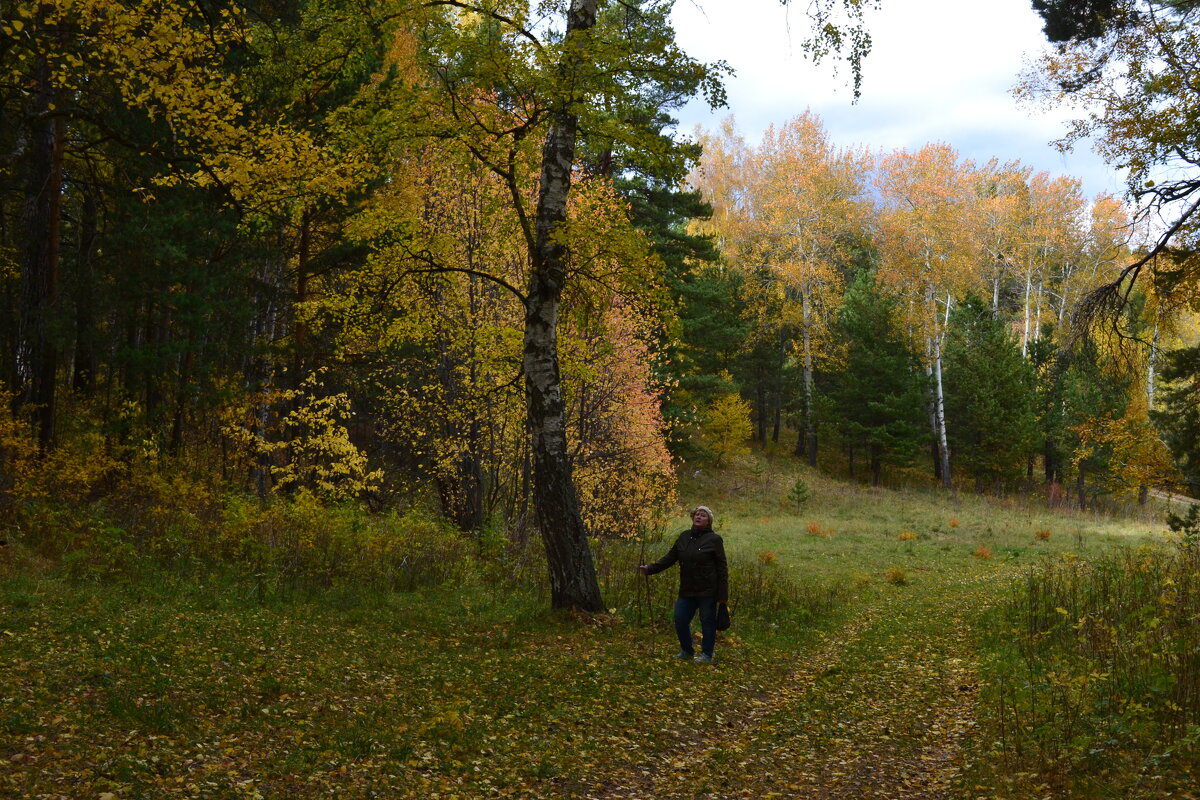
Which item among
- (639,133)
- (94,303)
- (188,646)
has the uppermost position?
(639,133)

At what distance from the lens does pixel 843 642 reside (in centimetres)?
1078

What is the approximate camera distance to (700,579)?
877cm

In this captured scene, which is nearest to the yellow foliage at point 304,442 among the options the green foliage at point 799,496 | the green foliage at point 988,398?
the green foliage at point 799,496

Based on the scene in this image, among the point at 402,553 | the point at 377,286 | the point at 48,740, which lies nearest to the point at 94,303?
the point at 377,286

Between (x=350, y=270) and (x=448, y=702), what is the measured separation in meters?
11.4

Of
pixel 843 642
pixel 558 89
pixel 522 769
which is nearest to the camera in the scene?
pixel 522 769

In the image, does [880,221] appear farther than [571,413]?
Yes

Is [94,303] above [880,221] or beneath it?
beneath

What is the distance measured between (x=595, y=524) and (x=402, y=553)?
21.1ft

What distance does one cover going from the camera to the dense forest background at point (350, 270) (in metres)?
9.38

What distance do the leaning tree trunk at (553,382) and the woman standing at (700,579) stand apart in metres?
1.27

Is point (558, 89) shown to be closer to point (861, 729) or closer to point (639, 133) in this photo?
point (639, 133)

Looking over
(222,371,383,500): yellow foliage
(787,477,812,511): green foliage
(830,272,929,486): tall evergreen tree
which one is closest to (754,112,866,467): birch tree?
(830,272,929,486): tall evergreen tree

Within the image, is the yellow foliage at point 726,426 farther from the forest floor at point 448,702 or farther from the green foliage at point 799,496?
the forest floor at point 448,702
